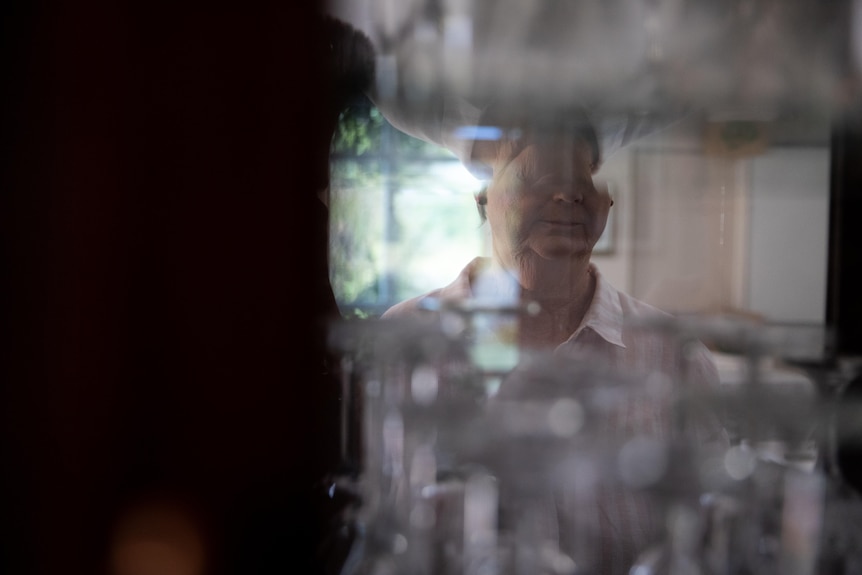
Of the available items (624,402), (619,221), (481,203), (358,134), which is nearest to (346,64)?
(358,134)

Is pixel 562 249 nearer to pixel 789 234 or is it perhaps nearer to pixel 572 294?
pixel 572 294

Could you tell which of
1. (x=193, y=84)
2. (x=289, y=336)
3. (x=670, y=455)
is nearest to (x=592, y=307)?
(x=670, y=455)

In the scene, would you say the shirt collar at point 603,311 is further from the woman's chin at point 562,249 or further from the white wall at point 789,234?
the white wall at point 789,234

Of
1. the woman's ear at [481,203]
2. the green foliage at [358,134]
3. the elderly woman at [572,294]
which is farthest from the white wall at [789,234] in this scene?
the green foliage at [358,134]

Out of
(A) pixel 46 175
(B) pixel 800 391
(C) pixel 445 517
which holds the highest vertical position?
(A) pixel 46 175

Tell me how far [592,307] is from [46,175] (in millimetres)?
547

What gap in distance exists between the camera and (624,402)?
2.31ft

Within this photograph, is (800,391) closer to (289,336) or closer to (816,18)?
(816,18)

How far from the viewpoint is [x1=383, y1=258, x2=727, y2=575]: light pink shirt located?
70 cm

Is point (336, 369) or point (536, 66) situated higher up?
point (536, 66)

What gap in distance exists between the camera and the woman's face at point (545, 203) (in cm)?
70

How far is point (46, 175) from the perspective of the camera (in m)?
0.65

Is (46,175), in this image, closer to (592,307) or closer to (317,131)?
(317,131)

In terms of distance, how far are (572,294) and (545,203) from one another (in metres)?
0.10
